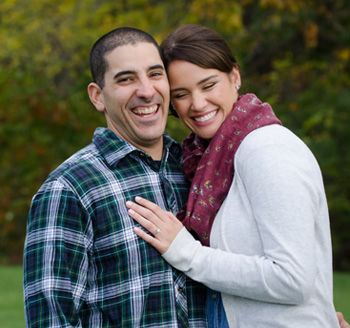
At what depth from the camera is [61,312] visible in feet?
7.30

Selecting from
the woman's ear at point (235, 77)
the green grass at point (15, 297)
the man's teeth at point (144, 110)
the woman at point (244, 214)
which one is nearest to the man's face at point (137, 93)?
the man's teeth at point (144, 110)

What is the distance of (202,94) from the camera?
270cm

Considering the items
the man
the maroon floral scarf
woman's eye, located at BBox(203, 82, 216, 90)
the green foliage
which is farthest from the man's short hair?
the green foliage

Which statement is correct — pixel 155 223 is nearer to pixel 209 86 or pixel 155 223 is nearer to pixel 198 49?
pixel 209 86

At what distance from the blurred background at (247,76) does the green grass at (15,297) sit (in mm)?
1845

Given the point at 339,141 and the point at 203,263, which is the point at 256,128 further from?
the point at 339,141

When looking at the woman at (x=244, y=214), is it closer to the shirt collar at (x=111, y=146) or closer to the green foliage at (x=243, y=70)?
the shirt collar at (x=111, y=146)

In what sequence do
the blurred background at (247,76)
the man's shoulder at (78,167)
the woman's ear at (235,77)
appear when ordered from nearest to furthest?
the man's shoulder at (78,167), the woman's ear at (235,77), the blurred background at (247,76)

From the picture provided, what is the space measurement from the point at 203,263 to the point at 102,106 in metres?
0.95

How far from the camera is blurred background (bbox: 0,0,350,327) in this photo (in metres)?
9.27

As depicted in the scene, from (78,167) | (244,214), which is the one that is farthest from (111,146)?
(244,214)

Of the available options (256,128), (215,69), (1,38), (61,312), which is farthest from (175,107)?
(1,38)

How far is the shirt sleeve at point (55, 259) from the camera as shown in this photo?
224cm

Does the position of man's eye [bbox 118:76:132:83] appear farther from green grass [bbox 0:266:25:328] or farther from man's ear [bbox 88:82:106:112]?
green grass [bbox 0:266:25:328]
